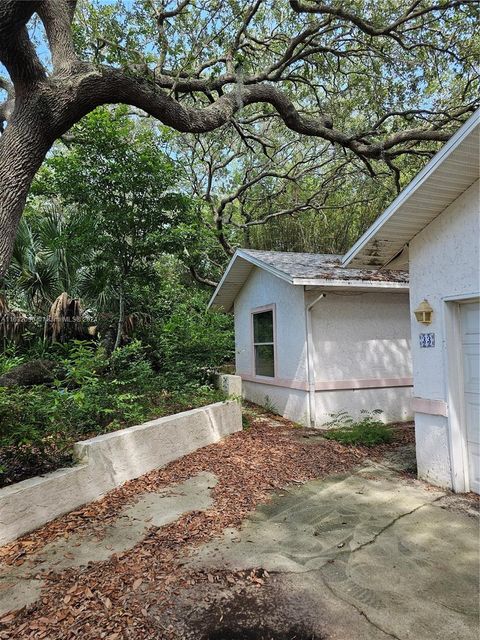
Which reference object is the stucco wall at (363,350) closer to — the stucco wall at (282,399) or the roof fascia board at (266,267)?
the stucco wall at (282,399)

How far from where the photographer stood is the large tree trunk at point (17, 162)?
3843 mm

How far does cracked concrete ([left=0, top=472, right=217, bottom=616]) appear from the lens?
9.44 ft

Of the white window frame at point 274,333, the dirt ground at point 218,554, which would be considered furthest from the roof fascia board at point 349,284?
the dirt ground at point 218,554

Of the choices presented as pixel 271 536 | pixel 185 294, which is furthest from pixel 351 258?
pixel 185 294

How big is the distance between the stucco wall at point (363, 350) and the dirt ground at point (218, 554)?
8.45ft

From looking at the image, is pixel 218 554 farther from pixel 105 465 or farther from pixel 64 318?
pixel 64 318

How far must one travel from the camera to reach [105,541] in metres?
3.51

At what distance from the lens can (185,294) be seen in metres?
10.5

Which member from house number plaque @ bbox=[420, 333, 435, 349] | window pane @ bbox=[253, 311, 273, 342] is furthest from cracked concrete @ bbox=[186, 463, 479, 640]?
window pane @ bbox=[253, 311, 273, 342]

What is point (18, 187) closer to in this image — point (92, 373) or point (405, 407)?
point (92, 373)

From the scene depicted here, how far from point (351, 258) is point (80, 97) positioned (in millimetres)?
3718

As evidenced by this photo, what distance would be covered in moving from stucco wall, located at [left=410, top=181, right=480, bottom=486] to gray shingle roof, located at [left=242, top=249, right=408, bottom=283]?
8.73 ft

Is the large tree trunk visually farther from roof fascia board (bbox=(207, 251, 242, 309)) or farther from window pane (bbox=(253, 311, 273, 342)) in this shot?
window pane (bbox=(253, 311, 273, 342))

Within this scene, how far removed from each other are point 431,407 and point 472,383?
52 centimetres
